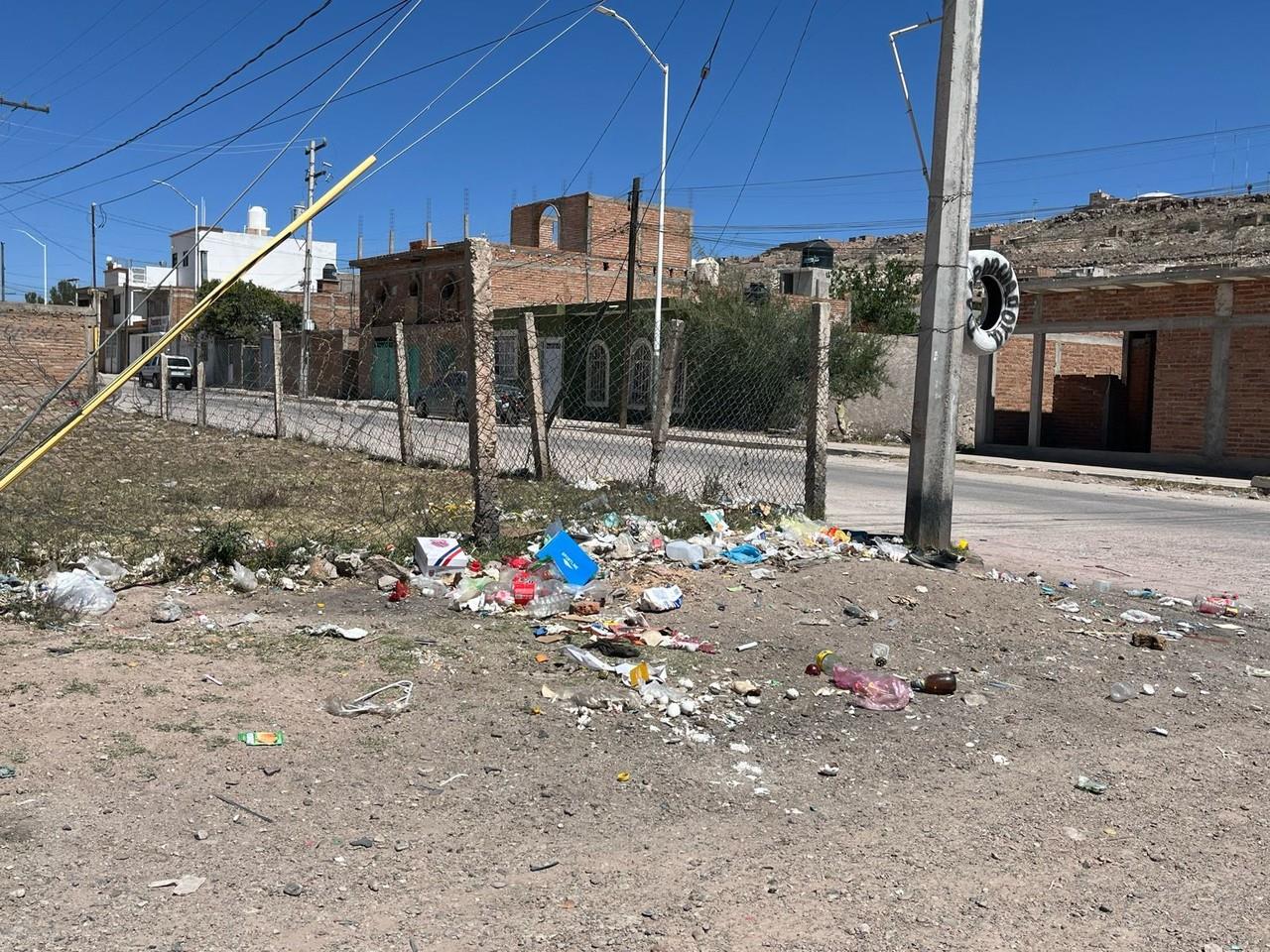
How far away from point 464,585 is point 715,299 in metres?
23.8

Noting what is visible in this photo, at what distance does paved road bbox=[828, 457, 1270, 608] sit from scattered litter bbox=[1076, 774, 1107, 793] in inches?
161

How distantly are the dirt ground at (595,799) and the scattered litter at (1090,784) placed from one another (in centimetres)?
3

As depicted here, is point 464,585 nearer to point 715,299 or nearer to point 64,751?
point 64,751

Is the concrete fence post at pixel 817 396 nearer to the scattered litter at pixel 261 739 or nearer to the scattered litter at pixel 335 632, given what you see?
the scattered litter at pixel 335 632

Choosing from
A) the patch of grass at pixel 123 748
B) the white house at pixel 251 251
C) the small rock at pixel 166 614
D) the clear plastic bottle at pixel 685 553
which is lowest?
the patch of grass at pixel 123 748

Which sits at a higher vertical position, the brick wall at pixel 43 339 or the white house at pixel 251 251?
the white house at pixel 251 251

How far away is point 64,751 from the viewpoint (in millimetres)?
3809

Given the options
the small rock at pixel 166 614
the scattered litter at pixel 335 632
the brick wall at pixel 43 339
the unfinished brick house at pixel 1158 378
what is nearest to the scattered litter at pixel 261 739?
the scattered litter at pixel 335 632

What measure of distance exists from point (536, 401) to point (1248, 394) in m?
16.7

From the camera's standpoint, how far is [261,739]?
4.04m

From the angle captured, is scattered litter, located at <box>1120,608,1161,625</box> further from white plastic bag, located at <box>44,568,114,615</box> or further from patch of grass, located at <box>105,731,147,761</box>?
white plastic bag, located at <box>44,568,114,615</box>

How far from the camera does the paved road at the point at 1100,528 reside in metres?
8.48

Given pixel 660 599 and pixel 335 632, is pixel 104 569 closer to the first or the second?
pixel 335 632

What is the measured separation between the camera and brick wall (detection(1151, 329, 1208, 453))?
2175cm
